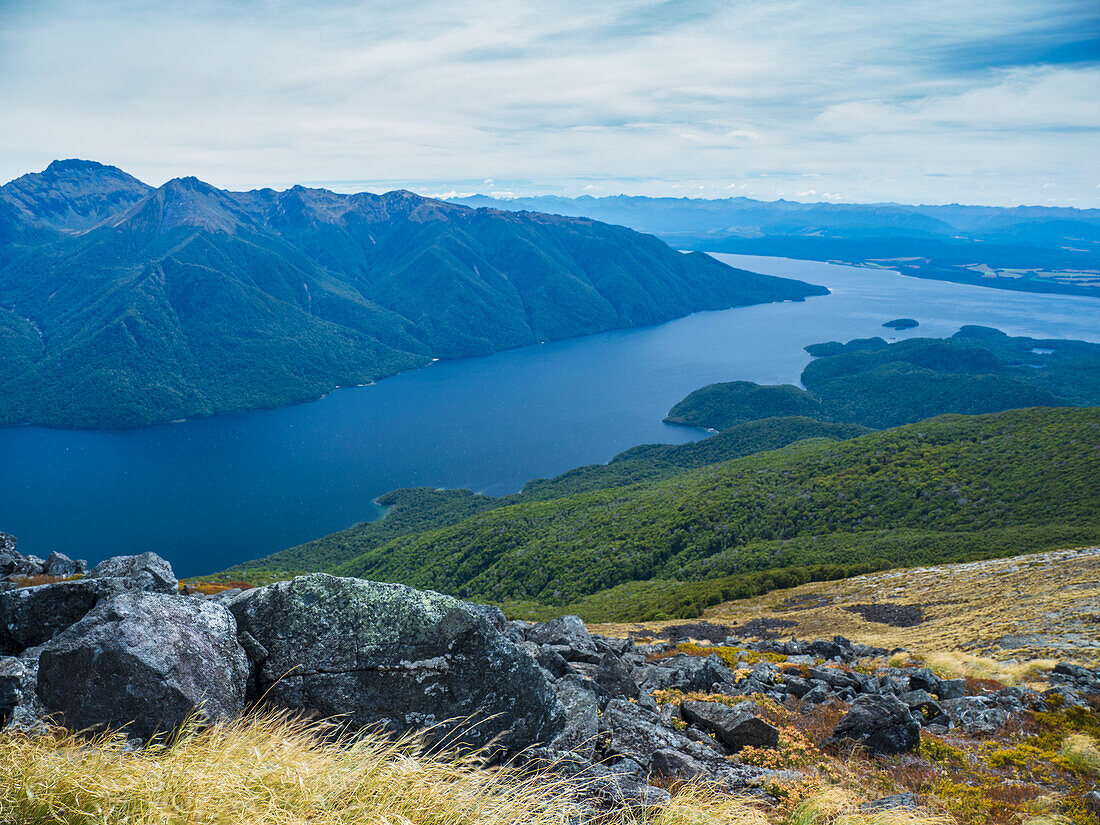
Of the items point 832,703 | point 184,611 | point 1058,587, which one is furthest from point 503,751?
point 1058,587

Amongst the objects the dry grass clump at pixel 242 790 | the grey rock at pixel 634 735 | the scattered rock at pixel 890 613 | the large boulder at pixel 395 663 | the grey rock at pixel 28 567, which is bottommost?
the scattered rock at pixel 890 613

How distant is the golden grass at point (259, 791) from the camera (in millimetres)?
3932

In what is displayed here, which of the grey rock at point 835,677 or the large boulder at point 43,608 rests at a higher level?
the large boulder at point 43,608

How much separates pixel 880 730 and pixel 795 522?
62.8 m

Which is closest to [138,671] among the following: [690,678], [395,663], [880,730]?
[395,663]

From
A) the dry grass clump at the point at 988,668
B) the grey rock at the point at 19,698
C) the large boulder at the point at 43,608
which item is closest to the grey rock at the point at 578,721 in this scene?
the grey rock at the point at 19,698

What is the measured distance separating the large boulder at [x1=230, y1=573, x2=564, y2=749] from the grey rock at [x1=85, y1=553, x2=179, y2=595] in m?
5.18

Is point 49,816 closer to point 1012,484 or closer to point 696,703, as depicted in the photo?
point 696,703

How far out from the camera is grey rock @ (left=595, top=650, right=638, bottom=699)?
1153 centimetres

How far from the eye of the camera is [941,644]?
72.9 ft

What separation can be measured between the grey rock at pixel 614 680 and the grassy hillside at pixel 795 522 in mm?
31216

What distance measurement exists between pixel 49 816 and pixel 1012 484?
7734cm

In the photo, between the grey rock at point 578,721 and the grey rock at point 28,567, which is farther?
the grey rock at point 28,567

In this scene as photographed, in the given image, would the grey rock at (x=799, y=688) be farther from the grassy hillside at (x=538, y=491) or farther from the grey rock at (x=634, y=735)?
the grassy hillside at (x=538, y=491)
